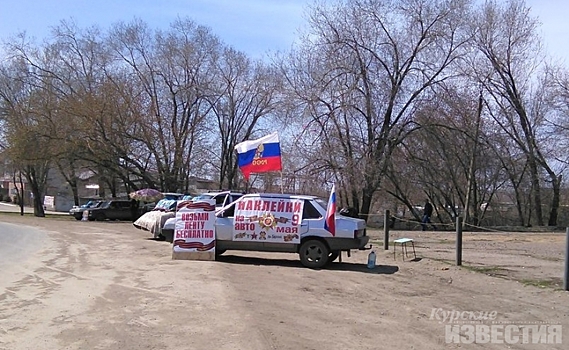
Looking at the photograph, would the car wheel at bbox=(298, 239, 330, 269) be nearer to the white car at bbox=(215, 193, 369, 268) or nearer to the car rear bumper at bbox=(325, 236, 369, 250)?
the white car at bbox=(215, 193, 369, 268)

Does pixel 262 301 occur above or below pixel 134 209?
below

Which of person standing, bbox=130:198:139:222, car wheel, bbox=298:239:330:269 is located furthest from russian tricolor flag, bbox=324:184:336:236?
person standing, bbox=130:198:139:222

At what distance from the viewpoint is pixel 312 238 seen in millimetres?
15484

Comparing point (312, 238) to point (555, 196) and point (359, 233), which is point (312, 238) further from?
point (555, 196)

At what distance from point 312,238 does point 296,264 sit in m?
0.98

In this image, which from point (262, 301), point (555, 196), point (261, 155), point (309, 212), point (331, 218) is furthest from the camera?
point (555, 196)

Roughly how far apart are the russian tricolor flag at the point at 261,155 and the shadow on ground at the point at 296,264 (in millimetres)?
2632

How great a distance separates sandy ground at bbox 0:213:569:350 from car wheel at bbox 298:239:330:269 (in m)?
0.45

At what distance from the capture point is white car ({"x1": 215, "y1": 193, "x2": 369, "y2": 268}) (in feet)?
50.2

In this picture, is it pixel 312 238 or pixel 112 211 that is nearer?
pixel 312 238

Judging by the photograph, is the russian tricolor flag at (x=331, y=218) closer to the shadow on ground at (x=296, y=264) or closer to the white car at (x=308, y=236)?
the white car at (x=308, y=236)

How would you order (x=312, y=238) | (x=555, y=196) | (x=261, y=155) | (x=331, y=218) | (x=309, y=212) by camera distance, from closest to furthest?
(x=331, y=218) < (x=312, y=238) < (x=309, y=212) < (x=261, y=155) < (x=555, y=196)

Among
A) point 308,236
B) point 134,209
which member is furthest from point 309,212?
point 134,209

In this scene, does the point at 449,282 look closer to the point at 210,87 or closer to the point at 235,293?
the point at 235,293
